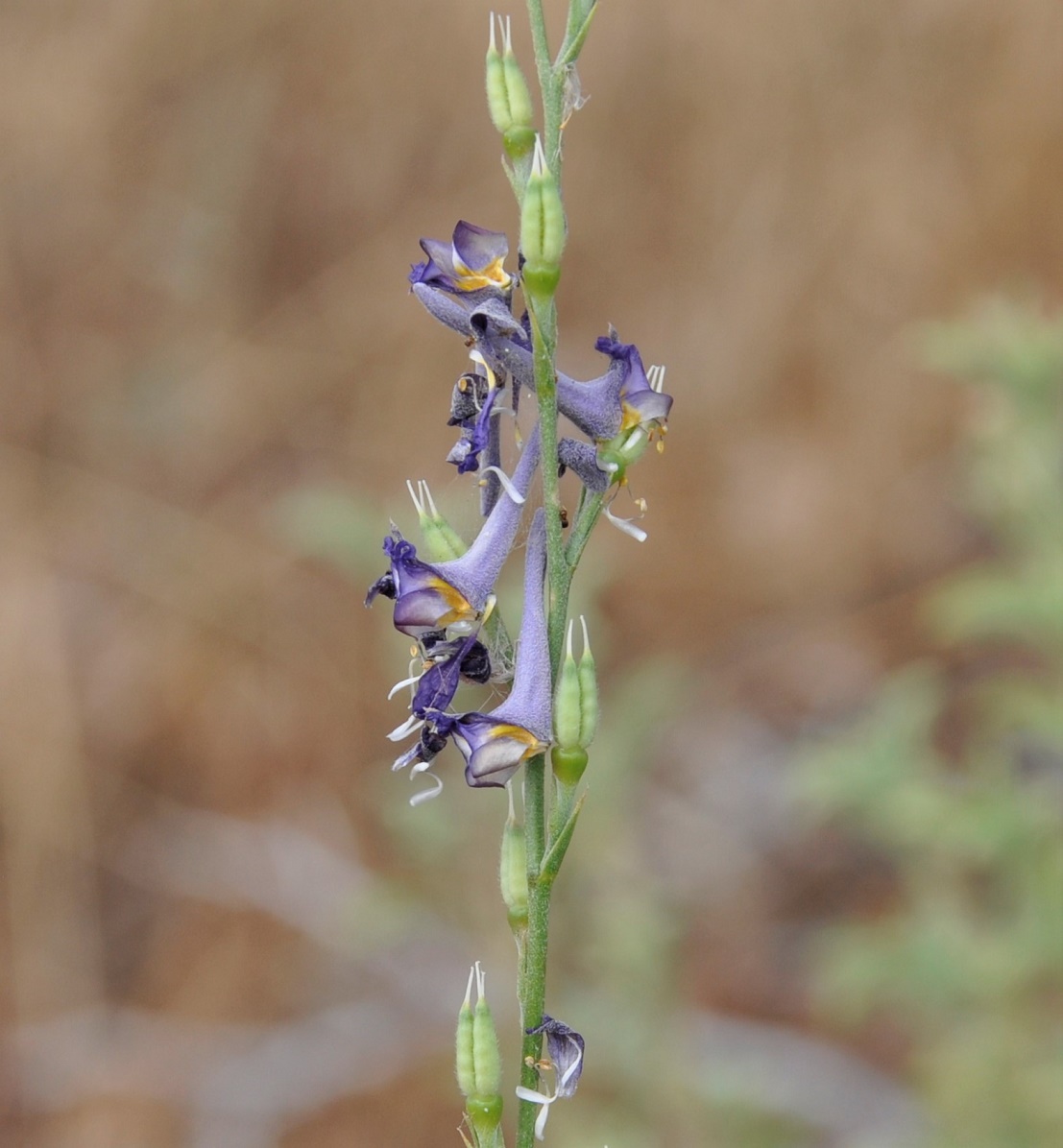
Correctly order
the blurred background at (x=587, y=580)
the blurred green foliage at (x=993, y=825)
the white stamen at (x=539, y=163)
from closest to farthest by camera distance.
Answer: the white stamen at (x=539, y=163) → the blurred green foliage at (x=993, y=825) → the blurred background at (x=587, y=580)

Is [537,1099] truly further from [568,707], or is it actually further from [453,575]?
[453,575]

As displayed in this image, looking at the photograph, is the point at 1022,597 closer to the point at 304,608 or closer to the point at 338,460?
the point at 304,608

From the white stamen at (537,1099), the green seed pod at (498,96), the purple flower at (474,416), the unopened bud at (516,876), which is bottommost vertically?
the white stamen at (537,1099)

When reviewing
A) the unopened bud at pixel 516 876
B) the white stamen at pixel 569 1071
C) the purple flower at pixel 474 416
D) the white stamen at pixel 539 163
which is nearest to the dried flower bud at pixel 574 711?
the unopened bud at pixel 516 876

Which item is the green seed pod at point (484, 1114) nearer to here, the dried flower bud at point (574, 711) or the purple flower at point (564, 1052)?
the purple flower at point (564, 1052)

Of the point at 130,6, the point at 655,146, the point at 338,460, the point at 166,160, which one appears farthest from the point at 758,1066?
the point at 130,6

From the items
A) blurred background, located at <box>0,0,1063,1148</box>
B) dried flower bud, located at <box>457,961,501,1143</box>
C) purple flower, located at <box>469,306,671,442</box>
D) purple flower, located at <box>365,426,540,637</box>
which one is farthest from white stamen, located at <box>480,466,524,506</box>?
blurred background, located at <box>0,0,1063,1148</box>

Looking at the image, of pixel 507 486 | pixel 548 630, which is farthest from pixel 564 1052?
pixel 507 486
